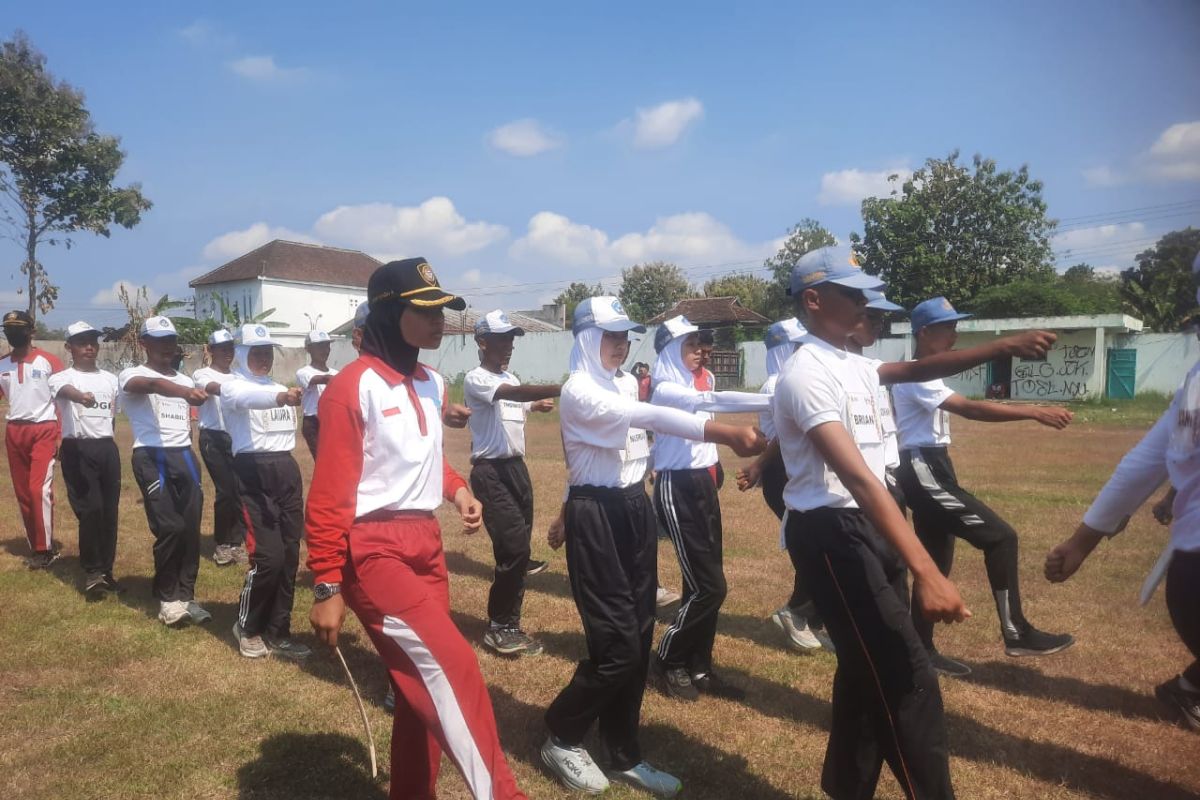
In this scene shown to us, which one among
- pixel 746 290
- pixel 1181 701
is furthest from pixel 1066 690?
pixel 746 290

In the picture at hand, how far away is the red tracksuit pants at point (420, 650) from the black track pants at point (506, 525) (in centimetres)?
254

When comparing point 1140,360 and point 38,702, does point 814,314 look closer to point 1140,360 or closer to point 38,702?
point 38,702

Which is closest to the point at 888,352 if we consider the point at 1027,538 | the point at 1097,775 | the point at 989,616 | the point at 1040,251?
the point at 1040,251

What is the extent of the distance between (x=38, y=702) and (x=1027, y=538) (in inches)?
335

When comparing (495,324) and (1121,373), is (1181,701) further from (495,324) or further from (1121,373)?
(1121,373)

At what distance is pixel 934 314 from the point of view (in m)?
5.02

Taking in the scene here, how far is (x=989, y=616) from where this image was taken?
20.2ft

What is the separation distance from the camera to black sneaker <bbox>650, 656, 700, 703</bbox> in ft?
15.8

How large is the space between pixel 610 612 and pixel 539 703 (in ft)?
4.41

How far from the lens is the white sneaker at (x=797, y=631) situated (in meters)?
5.64

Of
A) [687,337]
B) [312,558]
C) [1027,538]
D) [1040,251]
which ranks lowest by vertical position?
Answer: [1027,538]

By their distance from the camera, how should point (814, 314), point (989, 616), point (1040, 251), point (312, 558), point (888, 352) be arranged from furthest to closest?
point (1040, 251) < point (888, 352) < point (989, 616) < point (814, 314) < point (312, 558)

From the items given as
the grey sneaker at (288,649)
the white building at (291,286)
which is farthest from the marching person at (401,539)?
the white building at (291,286)

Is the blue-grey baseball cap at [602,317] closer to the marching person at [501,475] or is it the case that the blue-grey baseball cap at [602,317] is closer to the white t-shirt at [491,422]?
the marching person at [501,475]
